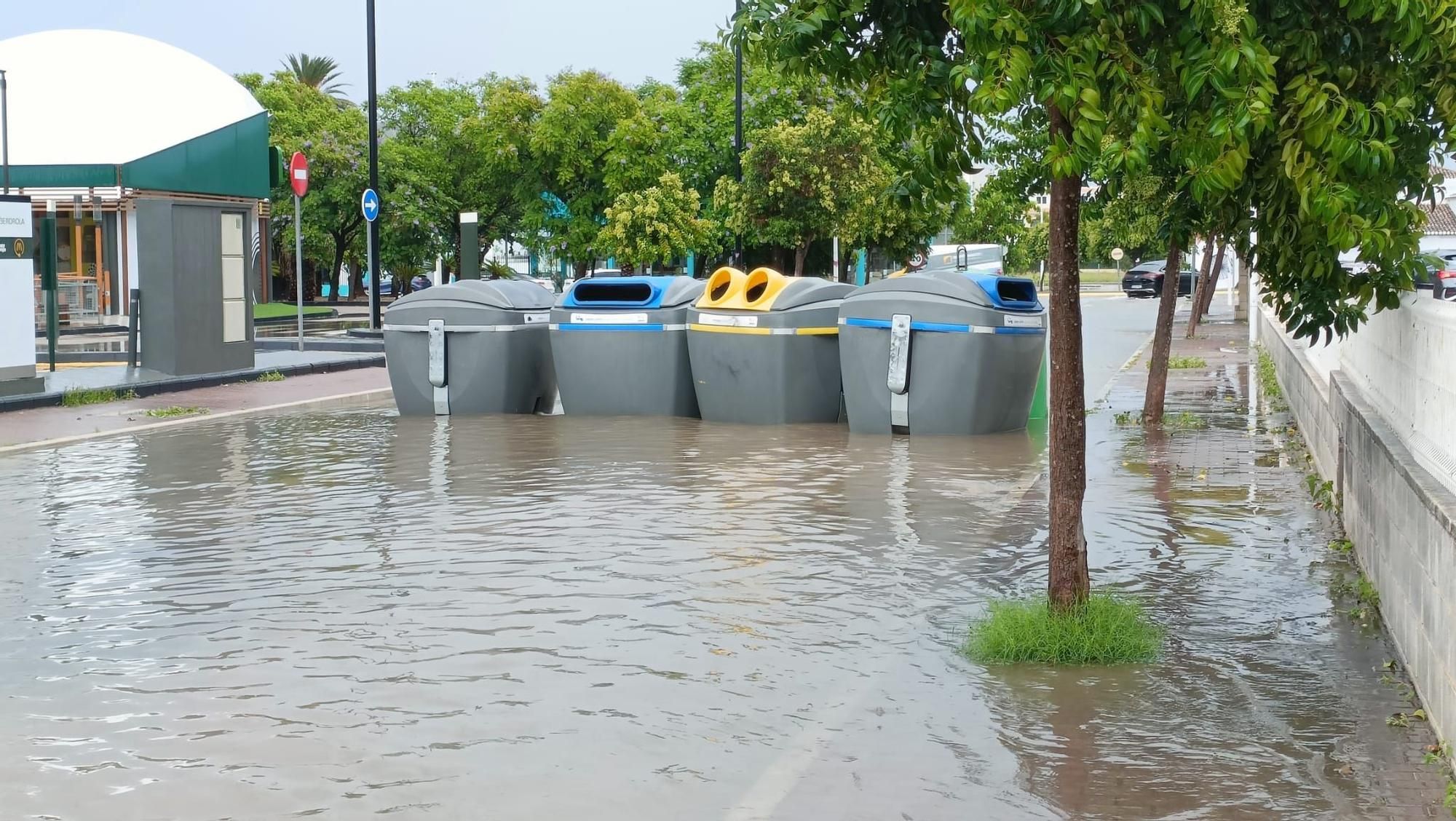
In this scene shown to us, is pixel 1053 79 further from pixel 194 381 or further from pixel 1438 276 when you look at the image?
pixel 194 381

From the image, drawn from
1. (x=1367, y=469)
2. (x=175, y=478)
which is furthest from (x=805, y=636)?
(x=175, y=478)

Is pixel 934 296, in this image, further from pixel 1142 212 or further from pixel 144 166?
pixel 144 166

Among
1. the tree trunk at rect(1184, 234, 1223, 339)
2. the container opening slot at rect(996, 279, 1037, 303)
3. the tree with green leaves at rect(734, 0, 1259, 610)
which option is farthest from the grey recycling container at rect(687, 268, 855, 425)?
the tree trunk at rect(1184, 234, 1223, 339)

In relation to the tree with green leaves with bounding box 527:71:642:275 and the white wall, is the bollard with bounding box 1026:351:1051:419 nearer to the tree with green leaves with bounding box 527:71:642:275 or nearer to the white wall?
the white wall

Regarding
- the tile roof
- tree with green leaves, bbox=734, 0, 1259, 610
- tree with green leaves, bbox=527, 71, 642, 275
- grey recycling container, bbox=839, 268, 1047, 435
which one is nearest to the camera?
tree with green leaves, bbox=734, 0, 1259, 610

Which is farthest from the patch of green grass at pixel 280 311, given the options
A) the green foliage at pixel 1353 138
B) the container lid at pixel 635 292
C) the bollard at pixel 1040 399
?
the green foliage at pixel 1353 138

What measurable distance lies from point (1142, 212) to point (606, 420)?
5901 mm

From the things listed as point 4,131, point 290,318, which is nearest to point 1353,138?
point 4,131

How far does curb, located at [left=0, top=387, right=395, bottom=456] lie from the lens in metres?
14.0

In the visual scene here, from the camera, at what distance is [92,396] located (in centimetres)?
1795

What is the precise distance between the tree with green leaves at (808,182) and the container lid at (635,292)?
28582 millimetres

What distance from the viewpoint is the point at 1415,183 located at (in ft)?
22.4

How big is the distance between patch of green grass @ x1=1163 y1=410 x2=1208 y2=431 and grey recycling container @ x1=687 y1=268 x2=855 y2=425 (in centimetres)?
320

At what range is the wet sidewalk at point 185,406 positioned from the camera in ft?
49.5
